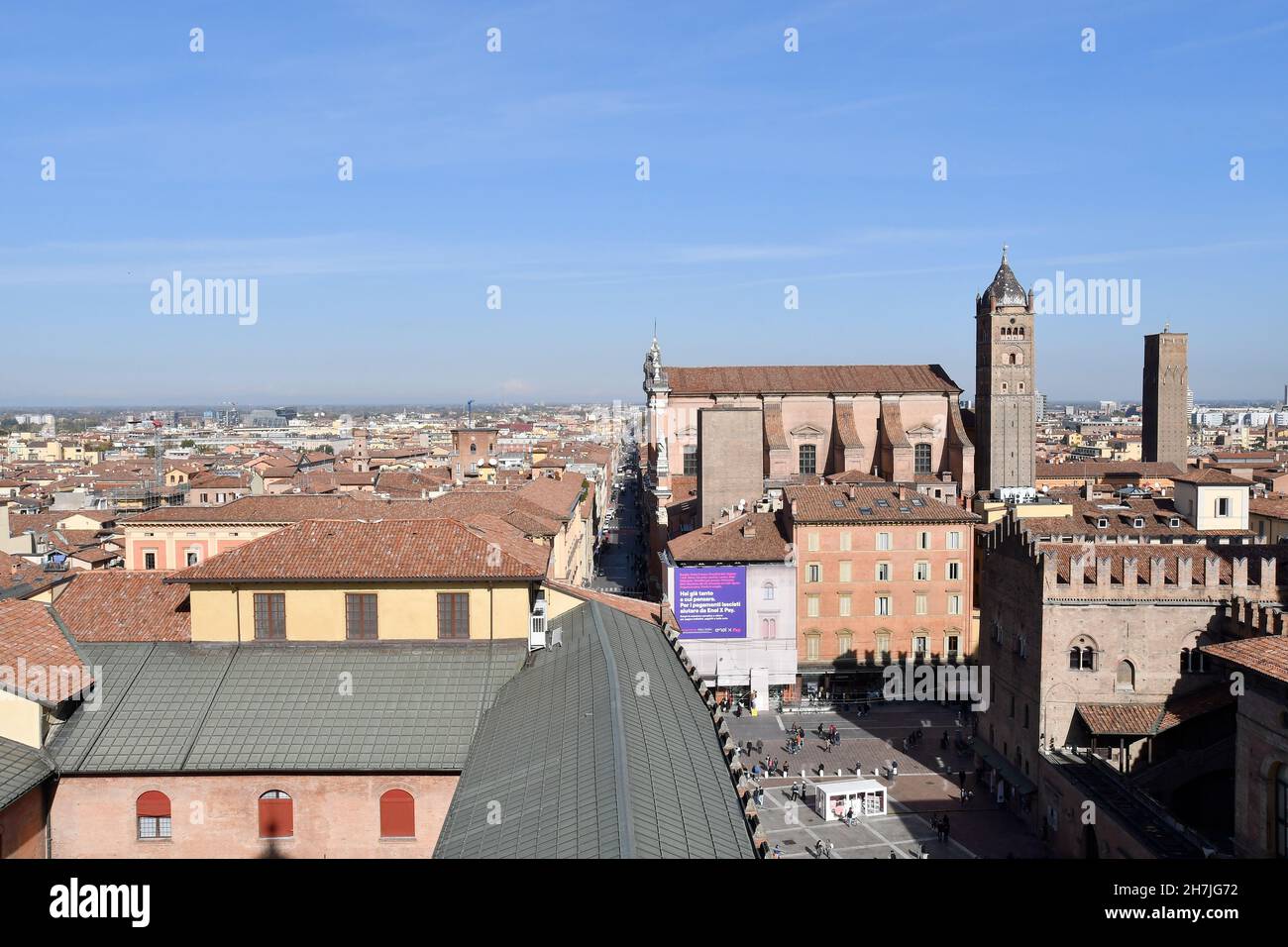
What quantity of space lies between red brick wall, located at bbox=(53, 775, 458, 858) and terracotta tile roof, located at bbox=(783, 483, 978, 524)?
1258 inches

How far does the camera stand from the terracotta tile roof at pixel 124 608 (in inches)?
934

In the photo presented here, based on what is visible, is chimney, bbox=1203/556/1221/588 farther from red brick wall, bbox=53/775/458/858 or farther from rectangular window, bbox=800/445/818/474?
rectangular window, bbox=800/445/818/474

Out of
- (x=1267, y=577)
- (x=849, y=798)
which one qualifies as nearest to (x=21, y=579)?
(x=849, y=798)

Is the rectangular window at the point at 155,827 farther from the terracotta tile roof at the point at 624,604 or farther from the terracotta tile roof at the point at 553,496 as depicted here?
the terracotta tile roof at the point at 553,496

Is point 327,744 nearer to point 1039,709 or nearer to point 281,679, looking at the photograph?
point 281,679

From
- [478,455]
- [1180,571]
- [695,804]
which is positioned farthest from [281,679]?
[478,455]

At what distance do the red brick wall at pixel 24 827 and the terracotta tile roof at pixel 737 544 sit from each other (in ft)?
103

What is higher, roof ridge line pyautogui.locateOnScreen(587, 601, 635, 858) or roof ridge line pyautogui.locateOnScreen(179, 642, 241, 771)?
roof ridge line pyautogui.locateOnScreen(587, 601, 635, 858)

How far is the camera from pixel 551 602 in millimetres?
25594

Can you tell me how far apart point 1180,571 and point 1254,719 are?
11.6 metres

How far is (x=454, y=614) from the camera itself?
23.8 meters

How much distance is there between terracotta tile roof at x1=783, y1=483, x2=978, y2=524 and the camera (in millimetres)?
50006

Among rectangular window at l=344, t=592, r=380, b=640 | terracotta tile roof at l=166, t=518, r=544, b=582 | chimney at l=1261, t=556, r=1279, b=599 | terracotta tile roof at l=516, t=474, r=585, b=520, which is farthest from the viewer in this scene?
terracotta tile roof at l=516, t=474, r=585, b=520

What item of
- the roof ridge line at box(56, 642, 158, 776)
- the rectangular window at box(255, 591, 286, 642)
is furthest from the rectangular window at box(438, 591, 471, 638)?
the roof ridge line at box(56, 642, 158, 776)
